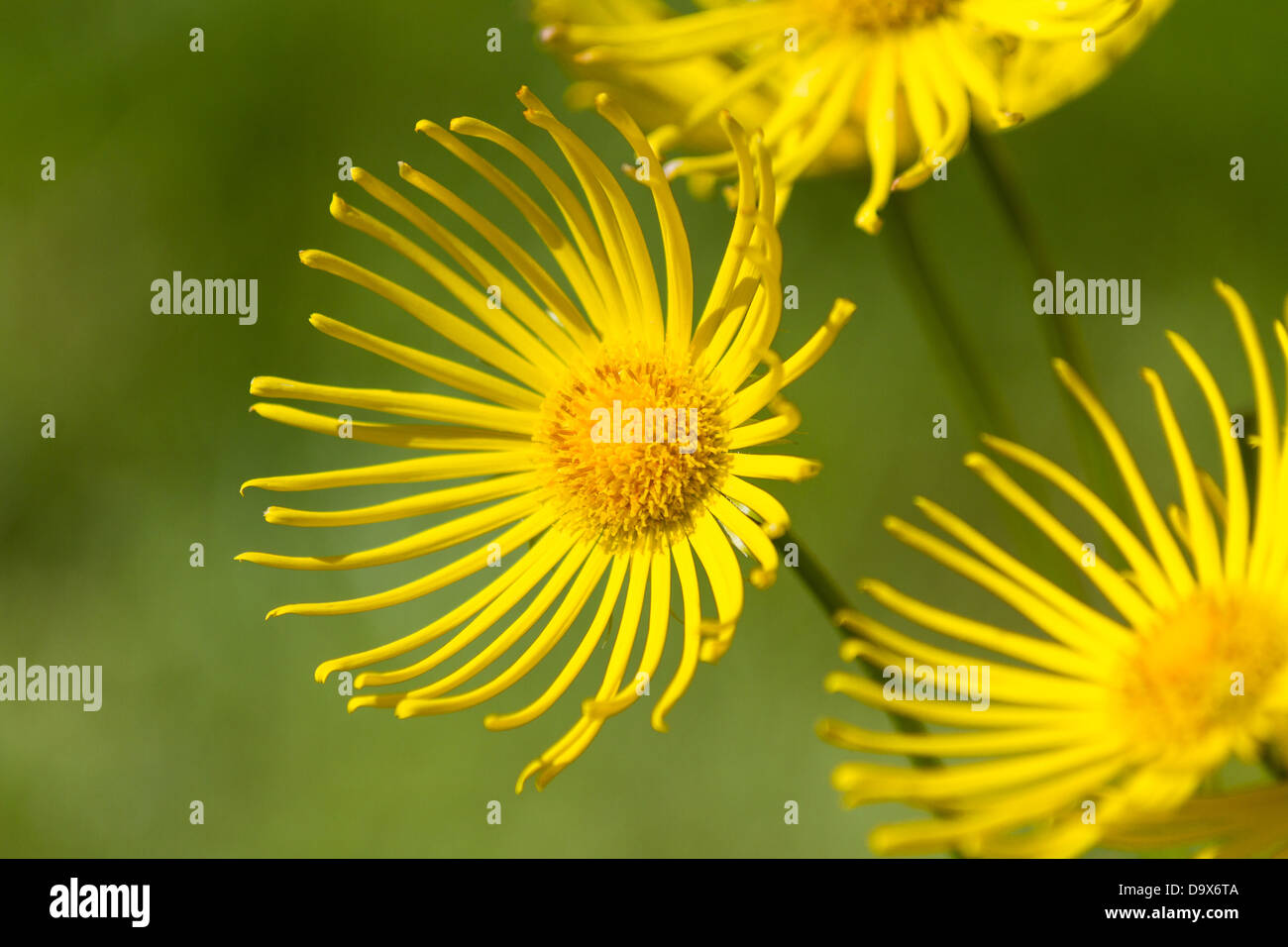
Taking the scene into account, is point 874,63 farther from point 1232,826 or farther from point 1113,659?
point 1232,826

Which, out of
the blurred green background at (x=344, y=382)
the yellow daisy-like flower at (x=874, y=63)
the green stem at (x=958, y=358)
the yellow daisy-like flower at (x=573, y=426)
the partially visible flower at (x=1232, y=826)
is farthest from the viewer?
the blurred green background at (x=344, y=382)

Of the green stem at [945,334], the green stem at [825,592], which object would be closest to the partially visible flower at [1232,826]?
the green stem at [825,592]

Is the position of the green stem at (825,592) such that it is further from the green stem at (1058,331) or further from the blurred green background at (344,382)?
the blurred green background at (344,382)

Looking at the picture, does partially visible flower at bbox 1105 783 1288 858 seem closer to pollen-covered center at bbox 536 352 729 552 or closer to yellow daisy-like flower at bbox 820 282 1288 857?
yellow daisy-like flower at bbox 820 282 1288 857

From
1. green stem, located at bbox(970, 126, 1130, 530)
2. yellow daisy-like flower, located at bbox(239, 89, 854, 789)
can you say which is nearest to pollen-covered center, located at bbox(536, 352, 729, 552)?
yellow daisy-like flower, located at bbox(239, 89, 854, 789)

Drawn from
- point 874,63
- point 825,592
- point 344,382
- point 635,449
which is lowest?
point 825,592

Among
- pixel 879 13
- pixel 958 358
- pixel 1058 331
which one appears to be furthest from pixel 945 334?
pixel 879 13
